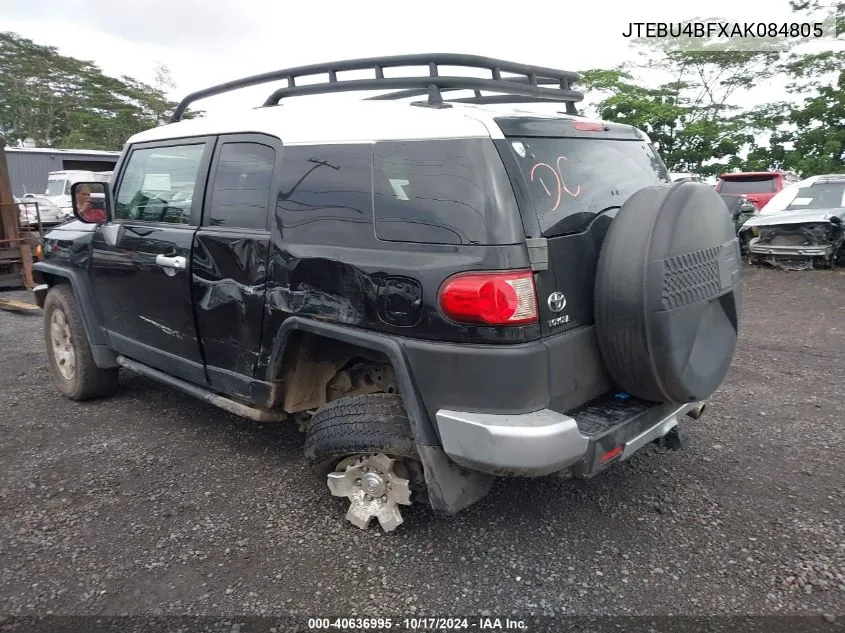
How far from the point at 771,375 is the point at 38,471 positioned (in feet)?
16.7

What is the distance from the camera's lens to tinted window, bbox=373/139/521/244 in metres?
2.32

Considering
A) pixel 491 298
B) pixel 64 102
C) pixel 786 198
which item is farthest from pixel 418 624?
pixel 64 102

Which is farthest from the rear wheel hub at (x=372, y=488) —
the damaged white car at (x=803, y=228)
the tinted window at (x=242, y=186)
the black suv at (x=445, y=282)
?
the damaged white car at (x=803, y=228)

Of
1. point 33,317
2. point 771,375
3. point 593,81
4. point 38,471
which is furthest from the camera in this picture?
point 593,81

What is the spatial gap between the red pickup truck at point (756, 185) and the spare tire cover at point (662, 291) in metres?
12.7

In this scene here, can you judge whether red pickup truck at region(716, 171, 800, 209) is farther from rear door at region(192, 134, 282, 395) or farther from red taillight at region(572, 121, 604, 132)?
rear door at region(192, 134, 282, 395)

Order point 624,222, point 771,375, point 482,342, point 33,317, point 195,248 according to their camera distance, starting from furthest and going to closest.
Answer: point 33,317, point 771,375, point 195,248, point 624,222, point 482,342

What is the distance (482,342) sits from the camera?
2332mm

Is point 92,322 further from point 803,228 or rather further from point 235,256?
point 803,228

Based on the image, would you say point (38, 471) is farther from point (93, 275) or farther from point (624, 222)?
point (624, 222)

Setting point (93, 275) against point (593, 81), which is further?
point (593, 81)

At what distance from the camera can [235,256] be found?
301 cm

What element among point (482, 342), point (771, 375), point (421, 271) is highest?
point (421, 271)

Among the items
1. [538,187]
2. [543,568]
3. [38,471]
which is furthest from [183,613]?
[538,187]
